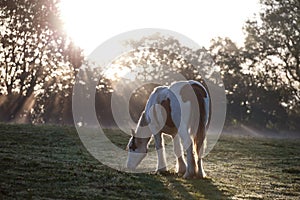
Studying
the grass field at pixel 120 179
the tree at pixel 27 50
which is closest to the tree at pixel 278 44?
the tree at pixel 27 50

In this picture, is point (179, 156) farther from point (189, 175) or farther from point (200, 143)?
point (189, 175)

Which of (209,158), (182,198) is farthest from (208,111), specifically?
(209,158)

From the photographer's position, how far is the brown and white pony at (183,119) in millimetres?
11281

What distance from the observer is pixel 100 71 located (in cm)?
5800

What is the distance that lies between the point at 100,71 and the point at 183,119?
47.3m

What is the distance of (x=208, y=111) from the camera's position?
11844 millimetres

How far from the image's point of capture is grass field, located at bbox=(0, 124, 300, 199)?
29.7 feet

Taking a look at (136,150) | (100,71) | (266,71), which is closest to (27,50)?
(100,71)

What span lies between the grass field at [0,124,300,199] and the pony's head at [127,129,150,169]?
73 centimetres

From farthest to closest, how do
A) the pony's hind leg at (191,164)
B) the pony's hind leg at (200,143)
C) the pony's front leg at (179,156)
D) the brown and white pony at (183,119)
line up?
the pony's front leg at (179,156) < the pony's hind leg at (200,143) < the brown and white pony at (183,119) < the pony's hind leg at (191,164)

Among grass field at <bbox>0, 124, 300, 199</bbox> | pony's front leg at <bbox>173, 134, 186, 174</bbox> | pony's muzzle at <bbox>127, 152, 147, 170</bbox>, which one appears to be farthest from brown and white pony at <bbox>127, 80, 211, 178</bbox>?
pony's muzzle at <bbox>127, 152, 147, 170</bbox>

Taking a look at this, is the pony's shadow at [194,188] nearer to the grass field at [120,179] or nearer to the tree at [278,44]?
the grass field at [120,179]

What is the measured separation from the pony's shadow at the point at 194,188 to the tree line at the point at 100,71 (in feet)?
97.0

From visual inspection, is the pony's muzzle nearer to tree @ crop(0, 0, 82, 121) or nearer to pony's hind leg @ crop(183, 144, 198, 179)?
pony's hind leg @ crop(183, 144, 198, 179)
